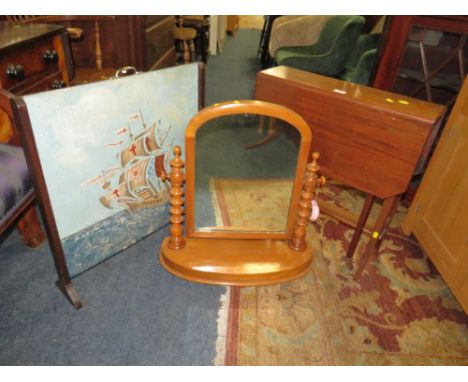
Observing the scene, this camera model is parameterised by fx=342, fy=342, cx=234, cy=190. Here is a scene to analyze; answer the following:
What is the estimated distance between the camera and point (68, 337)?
1192 millimetres

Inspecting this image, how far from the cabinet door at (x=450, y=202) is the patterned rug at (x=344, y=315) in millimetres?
138

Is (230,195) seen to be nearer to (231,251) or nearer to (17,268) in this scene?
(231,251)

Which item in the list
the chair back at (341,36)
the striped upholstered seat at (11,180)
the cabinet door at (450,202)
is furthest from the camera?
the chair back at (341,36)

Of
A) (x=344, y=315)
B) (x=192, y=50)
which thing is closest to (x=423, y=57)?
(x=344, y=315)

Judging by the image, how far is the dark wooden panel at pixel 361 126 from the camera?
47.6 inches

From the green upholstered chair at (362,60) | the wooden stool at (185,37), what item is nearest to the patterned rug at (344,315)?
the green upholstered chair at (362,60)

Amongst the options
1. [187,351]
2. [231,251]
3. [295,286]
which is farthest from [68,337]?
[295,286]

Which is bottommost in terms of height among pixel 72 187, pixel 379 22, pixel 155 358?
pixel 155 358

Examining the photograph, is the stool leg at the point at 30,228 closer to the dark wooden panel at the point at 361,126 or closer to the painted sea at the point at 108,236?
the painted sea at the point at 108,236

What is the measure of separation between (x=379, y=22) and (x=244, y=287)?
3.01m

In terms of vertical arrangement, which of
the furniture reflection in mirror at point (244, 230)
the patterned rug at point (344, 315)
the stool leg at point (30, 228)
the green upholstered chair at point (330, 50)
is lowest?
the patterned rug at point (344, 315)

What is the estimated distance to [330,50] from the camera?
2896 mm

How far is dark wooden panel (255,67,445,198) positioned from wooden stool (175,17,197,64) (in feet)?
8.64

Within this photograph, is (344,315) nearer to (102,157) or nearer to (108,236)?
(108,236)
